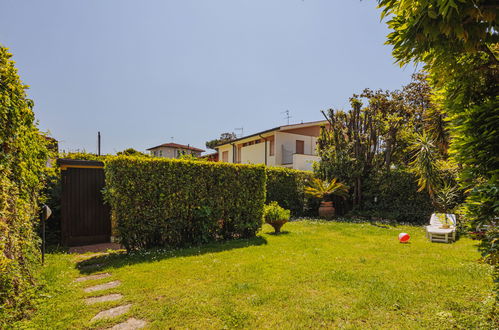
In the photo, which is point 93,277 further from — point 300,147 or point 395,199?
point 300,147

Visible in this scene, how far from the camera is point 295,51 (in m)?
9.35

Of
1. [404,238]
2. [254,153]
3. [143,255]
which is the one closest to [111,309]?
[143,255]

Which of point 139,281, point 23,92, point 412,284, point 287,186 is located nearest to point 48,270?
point 139,281

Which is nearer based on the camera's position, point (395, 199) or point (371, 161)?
point (395, 199)

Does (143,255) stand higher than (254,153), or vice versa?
(254,153)

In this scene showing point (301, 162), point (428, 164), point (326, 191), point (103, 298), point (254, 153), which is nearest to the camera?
point (103, 298)

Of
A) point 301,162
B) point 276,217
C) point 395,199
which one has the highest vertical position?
point 301,162

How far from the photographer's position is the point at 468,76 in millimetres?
2473

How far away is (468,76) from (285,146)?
765 inches

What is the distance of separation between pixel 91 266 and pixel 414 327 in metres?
6.22

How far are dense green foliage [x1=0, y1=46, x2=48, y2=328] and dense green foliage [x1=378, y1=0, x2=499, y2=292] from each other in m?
4.18

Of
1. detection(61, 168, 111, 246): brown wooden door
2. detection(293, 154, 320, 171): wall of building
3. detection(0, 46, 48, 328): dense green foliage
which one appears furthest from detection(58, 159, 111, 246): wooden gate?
detection(293, 154, 320, 171): wall of building

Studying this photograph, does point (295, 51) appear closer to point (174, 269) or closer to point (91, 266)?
point (174, 269)

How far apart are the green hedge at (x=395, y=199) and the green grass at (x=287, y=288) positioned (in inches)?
207
